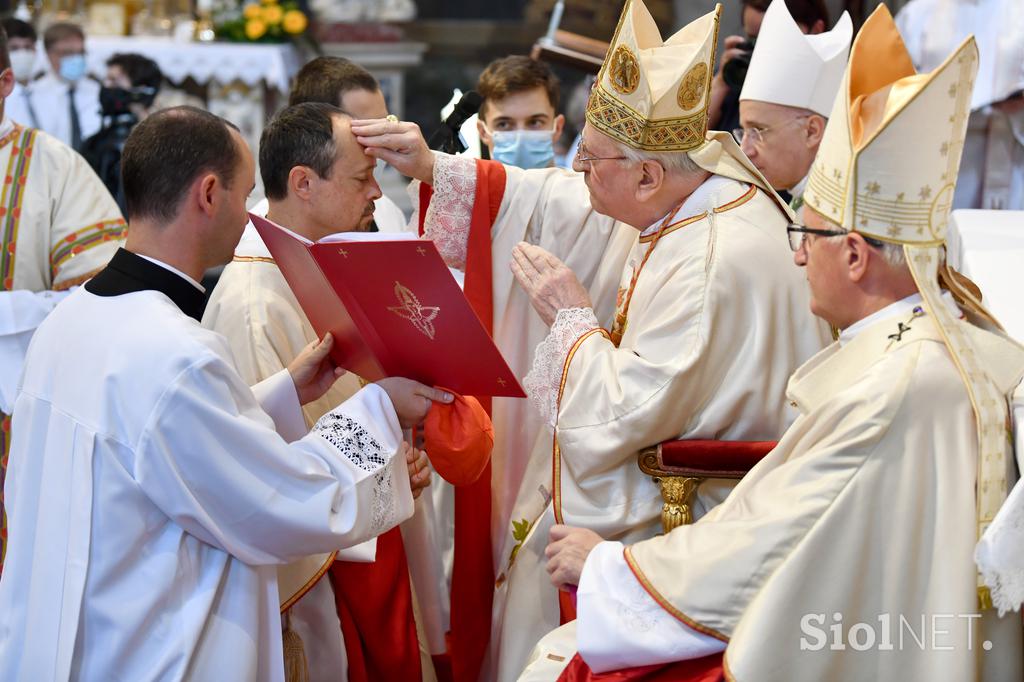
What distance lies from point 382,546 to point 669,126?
1.33 meters

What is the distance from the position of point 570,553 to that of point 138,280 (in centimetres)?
103

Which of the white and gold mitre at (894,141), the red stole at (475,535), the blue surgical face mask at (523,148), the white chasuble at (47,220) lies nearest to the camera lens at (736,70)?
the blue surgical face mask at (523,148)

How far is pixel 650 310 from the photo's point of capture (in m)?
2.92

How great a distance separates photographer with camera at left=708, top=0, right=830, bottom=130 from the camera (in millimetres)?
4695

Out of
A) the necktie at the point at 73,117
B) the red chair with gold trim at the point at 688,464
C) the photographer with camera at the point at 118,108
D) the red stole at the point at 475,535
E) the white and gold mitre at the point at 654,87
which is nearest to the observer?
the red chair with gold trim at the point at 688,464

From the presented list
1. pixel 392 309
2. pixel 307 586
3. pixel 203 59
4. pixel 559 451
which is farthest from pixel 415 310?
pixel 203 59

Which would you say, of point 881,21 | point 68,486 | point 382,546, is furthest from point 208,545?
point 881,21

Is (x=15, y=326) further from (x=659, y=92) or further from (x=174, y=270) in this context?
(x=659, y=92)

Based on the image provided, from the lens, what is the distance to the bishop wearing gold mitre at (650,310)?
2.82 m

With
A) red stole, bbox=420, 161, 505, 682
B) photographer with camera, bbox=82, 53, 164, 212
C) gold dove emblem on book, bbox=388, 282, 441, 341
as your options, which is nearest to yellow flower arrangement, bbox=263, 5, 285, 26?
photographer with camera, bbox=82, 53, 164, 212

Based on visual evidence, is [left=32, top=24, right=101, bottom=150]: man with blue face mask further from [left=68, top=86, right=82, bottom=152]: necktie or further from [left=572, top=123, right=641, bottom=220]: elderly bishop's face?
[left=572, top=123, right=641, bottom=220]: elderly bishop's face

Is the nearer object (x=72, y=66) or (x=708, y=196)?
(x=708, y=196)

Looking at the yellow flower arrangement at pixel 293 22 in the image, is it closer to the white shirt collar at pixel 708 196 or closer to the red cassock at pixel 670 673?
the white shirt collar at pixel 708 196

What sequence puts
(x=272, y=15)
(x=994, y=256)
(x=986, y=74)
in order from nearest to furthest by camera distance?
(x=994, y=256), (x=986, y=74), (x=272, y=15)
